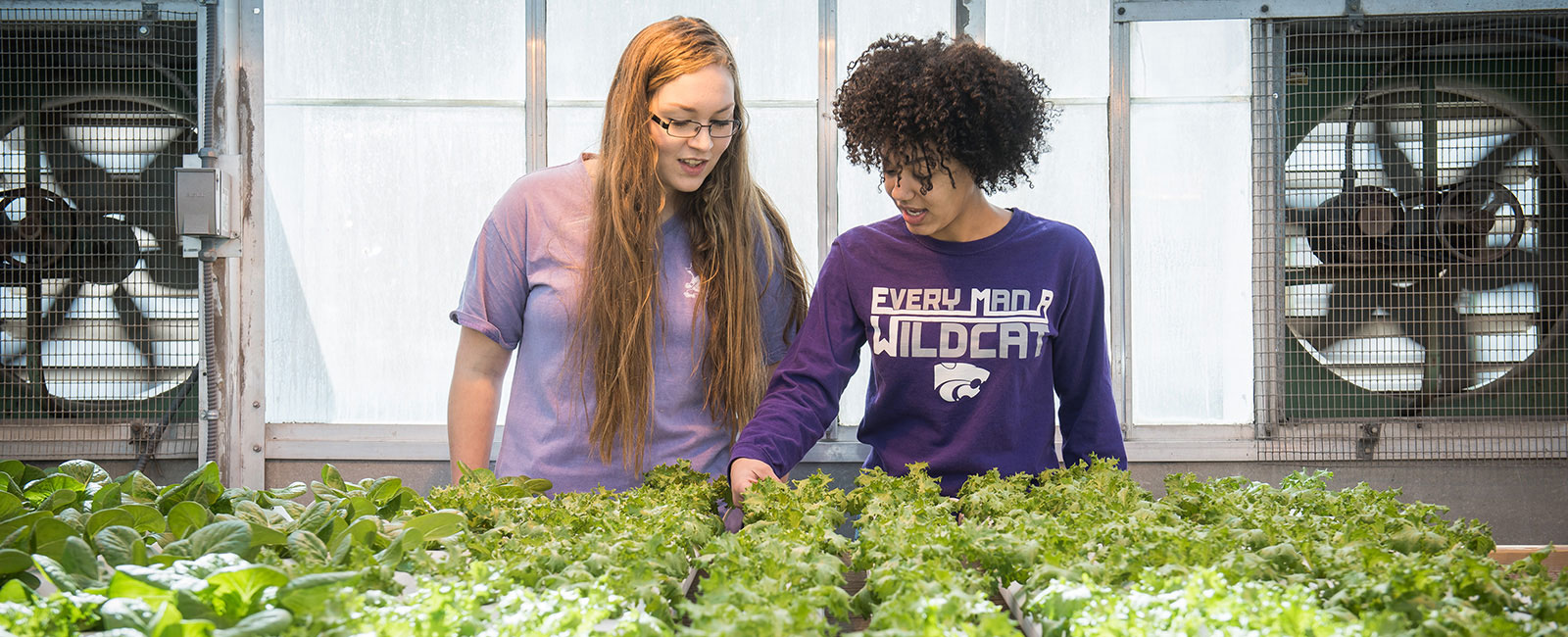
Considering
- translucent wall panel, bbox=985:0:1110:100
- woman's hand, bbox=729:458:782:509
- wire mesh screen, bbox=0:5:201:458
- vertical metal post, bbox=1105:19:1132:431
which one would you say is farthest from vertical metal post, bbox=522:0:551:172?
woman's hand, bbox=729:458:782:509


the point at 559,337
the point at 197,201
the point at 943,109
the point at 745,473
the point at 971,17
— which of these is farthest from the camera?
the point at 971,17

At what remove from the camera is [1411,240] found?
3.32 m

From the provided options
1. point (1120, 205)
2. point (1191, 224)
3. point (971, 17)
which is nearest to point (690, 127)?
point (971, 17)

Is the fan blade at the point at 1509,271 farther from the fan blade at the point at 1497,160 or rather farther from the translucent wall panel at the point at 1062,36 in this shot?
the translucent wall panel at the point at 1062,36

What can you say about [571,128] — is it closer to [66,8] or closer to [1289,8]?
[66,8]

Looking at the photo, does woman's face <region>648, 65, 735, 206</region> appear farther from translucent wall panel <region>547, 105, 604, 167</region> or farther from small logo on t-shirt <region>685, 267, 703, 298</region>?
translucent wall panel <region>547, 105, 604, 167</region>

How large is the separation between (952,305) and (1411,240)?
2.38 m

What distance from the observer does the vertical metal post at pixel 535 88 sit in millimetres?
3307

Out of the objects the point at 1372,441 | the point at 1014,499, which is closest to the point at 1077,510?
the point at 1014,499

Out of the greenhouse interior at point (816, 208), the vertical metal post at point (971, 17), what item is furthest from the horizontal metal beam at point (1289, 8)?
the vertical metal post at point (971, 17)

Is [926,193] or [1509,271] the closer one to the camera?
[926,193]

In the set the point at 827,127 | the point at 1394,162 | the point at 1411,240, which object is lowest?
the point at 1411,240

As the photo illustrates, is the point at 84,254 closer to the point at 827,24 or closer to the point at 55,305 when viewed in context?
the point at 55,305

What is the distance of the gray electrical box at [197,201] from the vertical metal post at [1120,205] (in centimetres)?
286
